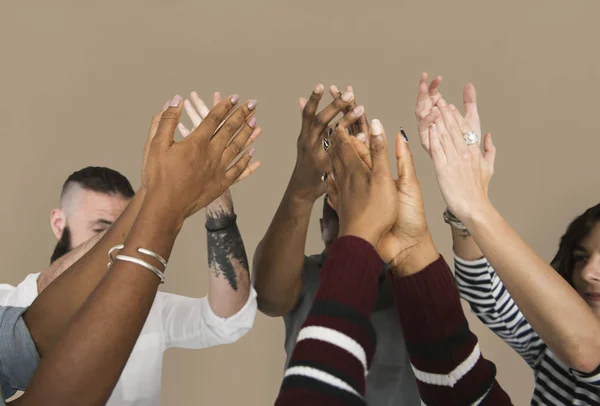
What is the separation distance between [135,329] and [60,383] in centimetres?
9

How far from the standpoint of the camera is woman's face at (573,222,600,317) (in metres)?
1.04

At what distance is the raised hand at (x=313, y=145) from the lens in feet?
3.66

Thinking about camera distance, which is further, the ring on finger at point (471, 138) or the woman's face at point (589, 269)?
the woman's face at point (589, 269)

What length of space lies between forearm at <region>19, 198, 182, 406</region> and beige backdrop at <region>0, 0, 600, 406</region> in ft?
3.99

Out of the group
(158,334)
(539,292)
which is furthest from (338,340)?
(158,334)

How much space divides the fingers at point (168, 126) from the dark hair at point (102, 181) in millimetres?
798

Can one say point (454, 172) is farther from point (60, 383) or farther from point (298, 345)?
point (60, 383)

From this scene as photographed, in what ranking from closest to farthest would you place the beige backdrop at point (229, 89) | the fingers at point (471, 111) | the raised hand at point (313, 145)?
1. the fingers at point (471, 111)
2. the raised hand at point (313, 145)
3. the beige backdrop at point (229, 89)

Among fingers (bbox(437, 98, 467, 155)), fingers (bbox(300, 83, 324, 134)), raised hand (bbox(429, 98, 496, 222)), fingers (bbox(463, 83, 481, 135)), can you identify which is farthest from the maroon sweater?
fingers (bbox(300, 83, 324, 134))

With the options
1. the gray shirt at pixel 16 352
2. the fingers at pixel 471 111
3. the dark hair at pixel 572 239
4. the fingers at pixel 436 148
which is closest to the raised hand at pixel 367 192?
the fingers at pixel 436 148

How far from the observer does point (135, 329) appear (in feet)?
2.04

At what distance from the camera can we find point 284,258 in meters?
1.15

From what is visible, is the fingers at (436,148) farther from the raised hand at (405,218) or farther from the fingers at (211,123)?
the fingers at (211,123)

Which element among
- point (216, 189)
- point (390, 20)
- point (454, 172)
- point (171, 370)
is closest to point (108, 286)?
point (216, 189)
